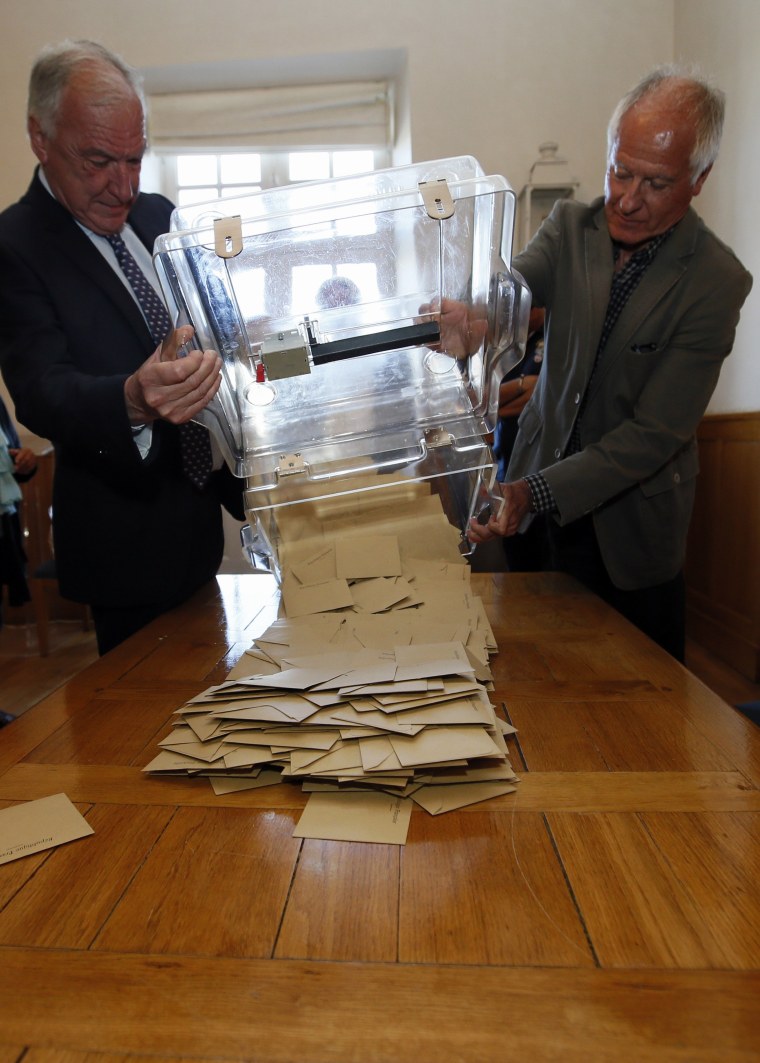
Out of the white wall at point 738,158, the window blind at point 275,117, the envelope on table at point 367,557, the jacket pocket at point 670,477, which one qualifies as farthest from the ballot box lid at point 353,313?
the window blind at point 275,117

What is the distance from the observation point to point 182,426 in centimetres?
129

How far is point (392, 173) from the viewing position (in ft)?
3.44

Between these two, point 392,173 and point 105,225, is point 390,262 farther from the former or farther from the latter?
point 105,225

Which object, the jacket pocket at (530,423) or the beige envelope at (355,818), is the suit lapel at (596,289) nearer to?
the jacket pocket at (530,423)

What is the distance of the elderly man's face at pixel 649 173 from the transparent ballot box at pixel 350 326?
0.44 meters

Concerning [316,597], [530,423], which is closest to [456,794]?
[316,597]

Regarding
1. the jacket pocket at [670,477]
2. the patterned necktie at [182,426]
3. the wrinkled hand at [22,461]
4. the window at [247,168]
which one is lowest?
the wrinkled hand at [22,461]

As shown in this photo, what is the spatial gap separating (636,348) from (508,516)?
43cm

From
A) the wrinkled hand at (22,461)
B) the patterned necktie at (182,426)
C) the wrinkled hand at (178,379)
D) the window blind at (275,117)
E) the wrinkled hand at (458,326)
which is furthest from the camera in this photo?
the window blind at (275,117)

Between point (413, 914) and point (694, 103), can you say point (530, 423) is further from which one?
point (413, 914)

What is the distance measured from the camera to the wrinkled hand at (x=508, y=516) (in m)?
1.25

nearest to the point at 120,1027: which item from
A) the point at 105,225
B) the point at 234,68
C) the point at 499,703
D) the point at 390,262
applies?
the point at 499,703

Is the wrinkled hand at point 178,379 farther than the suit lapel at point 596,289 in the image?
No

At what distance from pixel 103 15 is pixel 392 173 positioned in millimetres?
3454
